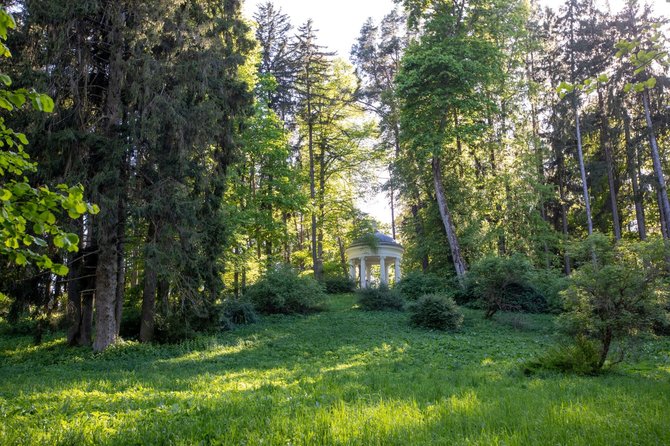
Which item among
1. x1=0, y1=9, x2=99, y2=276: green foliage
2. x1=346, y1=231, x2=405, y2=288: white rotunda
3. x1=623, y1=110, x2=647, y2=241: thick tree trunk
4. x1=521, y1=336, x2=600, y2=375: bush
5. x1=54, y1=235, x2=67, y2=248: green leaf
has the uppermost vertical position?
x1=623, y1=110, x2=647, y2=241: thick tree trunk

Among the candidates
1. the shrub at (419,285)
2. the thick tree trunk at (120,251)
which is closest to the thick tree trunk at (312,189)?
the shrub at (419,285)

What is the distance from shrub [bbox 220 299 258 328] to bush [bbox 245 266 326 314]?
1.29 metres

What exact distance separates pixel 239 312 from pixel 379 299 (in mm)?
5997

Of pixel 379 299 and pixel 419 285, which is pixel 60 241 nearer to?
pixel 379 299

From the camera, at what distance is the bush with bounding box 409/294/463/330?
1513 centimetres

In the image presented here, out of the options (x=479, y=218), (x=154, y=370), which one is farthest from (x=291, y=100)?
(x=154, y=370)

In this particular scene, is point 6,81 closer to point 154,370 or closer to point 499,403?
point 499,403

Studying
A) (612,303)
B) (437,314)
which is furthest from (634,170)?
(612,303)

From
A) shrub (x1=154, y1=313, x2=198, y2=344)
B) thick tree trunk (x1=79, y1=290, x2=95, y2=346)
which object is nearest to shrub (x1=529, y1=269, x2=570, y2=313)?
shrub (x1=154, y1=313, x2=198, y2=344)

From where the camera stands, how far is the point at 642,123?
76.6 feet

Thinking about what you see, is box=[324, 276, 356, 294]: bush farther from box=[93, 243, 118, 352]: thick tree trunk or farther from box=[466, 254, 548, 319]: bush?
box=[93, 243, 118, 352]: thick tree trunk

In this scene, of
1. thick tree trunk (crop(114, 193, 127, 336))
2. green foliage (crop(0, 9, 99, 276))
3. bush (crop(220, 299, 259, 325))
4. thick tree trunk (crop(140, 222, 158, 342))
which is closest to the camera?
green foliage (crop(0, 9, 99, 276))

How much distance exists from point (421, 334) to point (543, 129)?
19.3 m

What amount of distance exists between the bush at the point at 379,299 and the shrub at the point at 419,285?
174 cm
